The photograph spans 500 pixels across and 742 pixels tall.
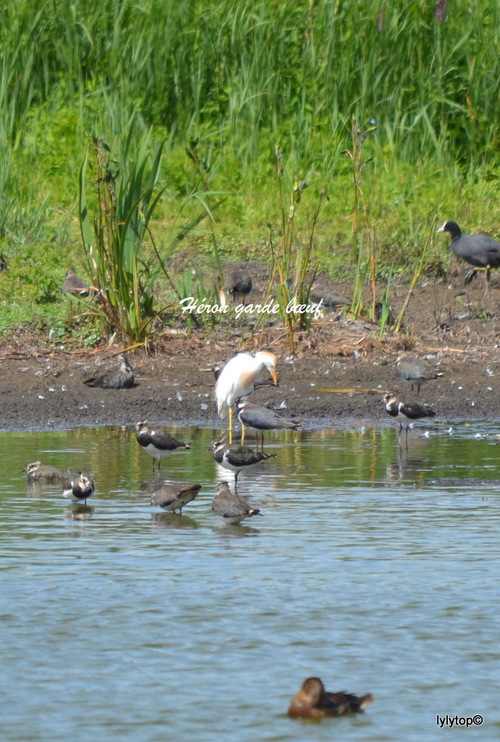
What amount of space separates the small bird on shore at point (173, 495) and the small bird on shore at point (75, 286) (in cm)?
633

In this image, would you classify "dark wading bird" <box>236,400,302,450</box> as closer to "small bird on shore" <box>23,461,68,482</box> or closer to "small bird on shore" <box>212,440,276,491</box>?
"small bird on shore" <box>212,440,276,491</box>

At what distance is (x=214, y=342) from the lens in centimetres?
1368

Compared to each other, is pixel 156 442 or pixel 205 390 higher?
pixel 156 442

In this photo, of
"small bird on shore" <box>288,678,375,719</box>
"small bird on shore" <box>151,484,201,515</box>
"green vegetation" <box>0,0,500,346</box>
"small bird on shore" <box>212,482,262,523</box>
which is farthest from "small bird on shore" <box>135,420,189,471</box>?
"green vegetation" <box>0,0,500,346</box>

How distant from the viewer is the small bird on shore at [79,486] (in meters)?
8.04

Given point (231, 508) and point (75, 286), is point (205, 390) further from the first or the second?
point (231, 508)

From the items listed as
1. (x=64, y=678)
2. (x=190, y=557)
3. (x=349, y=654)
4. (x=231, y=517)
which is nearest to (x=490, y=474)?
(x=231, y=517)

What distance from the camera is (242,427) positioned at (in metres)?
10.9

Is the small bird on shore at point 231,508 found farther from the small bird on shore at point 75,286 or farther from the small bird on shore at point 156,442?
the small bird on shore at point 75,286

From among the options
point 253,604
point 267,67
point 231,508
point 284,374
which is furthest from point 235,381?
point 267,67

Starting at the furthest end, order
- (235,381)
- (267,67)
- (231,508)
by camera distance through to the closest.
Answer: (267,67) → (235,381) → (231,508)

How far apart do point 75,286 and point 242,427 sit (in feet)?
13.8

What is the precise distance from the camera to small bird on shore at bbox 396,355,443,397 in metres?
12.1

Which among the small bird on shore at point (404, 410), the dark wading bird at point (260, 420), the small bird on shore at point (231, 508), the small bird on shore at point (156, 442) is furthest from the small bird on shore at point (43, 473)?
the small bird on shore at point (404, 410)
